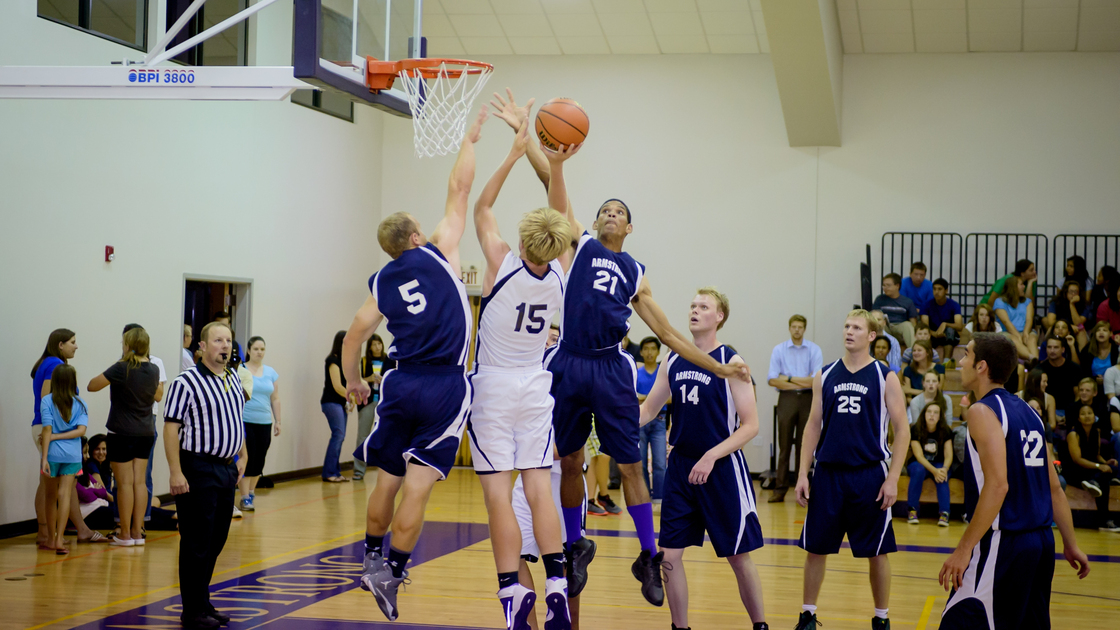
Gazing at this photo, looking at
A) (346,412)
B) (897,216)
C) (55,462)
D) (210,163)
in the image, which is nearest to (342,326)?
(346,412)

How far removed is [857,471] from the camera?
17.1ft

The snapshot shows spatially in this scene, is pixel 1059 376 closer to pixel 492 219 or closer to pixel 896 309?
pixel 896 309

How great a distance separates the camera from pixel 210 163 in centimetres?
1065

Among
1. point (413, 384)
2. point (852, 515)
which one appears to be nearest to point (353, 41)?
point (413, 384)

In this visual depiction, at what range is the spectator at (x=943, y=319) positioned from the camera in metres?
11.9

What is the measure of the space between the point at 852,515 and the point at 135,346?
5.48m

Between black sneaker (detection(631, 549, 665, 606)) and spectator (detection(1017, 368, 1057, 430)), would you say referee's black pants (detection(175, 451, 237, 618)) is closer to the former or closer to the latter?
black sneaker (detection(631, 549, 665, 606))

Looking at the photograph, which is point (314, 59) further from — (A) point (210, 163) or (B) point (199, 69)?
(A) point (210, 163)

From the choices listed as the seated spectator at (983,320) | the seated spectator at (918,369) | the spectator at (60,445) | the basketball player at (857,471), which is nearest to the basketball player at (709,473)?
the basketball player at (857,471)

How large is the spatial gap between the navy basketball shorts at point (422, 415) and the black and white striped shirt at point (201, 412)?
145 centimetres

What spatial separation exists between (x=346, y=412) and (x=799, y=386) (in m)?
5.37

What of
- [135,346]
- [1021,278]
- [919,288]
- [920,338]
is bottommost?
[135,346]

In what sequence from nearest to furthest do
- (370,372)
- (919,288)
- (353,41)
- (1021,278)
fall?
(353,41), (1021,278), (919,288), (370,372)

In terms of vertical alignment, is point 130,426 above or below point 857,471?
below
